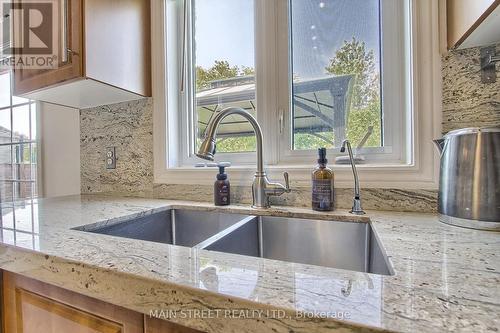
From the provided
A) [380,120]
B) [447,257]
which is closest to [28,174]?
[380,120]

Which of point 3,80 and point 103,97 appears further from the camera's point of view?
point 3,80

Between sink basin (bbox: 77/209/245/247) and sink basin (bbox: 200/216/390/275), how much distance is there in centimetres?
11

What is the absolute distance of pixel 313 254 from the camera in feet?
2.73

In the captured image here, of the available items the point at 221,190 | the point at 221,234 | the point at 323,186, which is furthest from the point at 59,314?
the point at 323,186

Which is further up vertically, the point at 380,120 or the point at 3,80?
the point at 3,80

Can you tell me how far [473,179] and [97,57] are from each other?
1317 mm

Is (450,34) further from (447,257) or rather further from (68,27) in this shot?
(68,27)

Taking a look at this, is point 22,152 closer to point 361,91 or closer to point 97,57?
point 97,57

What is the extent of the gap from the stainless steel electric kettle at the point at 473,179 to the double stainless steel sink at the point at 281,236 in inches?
8.9

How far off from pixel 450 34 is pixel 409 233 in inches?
25.8

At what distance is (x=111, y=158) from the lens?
4.75 feet

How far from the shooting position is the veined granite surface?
2.55ft

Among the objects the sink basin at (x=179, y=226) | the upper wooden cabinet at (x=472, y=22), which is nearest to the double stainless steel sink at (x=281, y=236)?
the sink basin at (x=179, y=226)

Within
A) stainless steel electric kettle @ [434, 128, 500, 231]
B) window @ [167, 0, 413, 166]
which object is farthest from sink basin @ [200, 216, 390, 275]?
window @ [167, 0, 413, 166]
